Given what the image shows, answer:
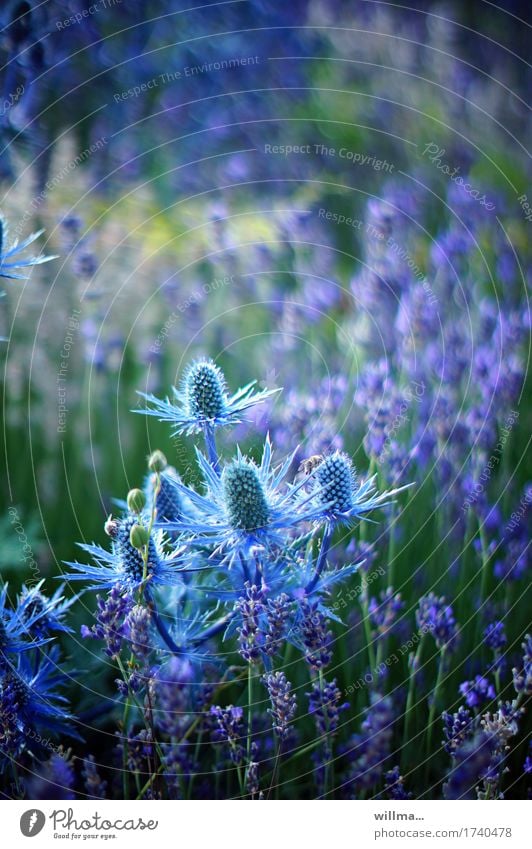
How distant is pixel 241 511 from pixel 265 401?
0.54 meters

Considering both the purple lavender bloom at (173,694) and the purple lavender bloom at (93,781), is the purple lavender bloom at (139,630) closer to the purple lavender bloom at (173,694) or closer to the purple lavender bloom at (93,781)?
the purple lavender bloom at (173,694)

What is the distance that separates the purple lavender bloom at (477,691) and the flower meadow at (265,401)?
Result: 0.01m

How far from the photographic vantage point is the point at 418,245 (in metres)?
1.93

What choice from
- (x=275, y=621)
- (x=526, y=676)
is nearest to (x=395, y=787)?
(x=526, y=676)

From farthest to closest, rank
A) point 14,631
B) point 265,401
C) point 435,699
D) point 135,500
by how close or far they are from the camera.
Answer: point 265,401
point 435,699
point 14,631
point 135,500

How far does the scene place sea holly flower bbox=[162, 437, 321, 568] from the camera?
1.06m

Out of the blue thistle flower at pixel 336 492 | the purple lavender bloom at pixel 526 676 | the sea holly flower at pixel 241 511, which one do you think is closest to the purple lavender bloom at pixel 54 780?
Answer: the sea holly flower at pixel 241 511

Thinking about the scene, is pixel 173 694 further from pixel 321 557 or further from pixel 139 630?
pixel 321 557

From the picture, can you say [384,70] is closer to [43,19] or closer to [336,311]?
[336,311]

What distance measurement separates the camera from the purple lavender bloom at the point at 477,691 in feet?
4.14

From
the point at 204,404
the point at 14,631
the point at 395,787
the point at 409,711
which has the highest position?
the point at 204,404

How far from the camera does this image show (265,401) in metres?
1.59

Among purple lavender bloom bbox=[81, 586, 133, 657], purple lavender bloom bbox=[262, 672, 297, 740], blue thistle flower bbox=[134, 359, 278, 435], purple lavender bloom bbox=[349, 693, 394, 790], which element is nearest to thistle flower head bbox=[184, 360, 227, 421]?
blue thistle flower bbox=[134, 359, 278, 435]

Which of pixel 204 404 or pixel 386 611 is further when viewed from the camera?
pixel 386 611
